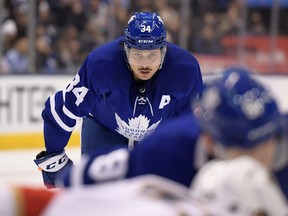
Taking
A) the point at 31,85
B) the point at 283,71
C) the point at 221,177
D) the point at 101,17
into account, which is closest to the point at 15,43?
the point at 31,85

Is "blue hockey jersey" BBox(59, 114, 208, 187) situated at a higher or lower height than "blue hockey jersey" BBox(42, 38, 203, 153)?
higher

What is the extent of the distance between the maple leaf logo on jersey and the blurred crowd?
3.64m

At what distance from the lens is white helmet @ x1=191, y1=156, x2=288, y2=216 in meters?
1.44

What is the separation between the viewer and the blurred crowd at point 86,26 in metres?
7.42

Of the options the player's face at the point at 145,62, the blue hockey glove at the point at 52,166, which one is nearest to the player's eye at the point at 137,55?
the player's face at the point at 145,62

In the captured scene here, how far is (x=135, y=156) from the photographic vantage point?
201cm

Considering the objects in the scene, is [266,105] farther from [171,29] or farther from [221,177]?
[171,29]

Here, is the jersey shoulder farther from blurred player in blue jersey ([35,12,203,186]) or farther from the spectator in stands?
the spectator in stands

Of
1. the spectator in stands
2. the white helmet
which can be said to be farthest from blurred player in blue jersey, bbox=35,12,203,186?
the spectator in stands

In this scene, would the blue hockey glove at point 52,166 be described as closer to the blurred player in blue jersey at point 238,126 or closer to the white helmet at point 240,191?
the blurred player in blue jersey at point 238,126

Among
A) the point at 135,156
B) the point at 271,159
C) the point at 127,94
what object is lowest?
the point at 127,94

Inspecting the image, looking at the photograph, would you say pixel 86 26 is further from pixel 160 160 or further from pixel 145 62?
pixel 160 160

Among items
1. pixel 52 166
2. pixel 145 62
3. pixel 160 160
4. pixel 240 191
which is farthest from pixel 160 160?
pixel 52 166

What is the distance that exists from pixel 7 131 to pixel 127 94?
3.72 meters
